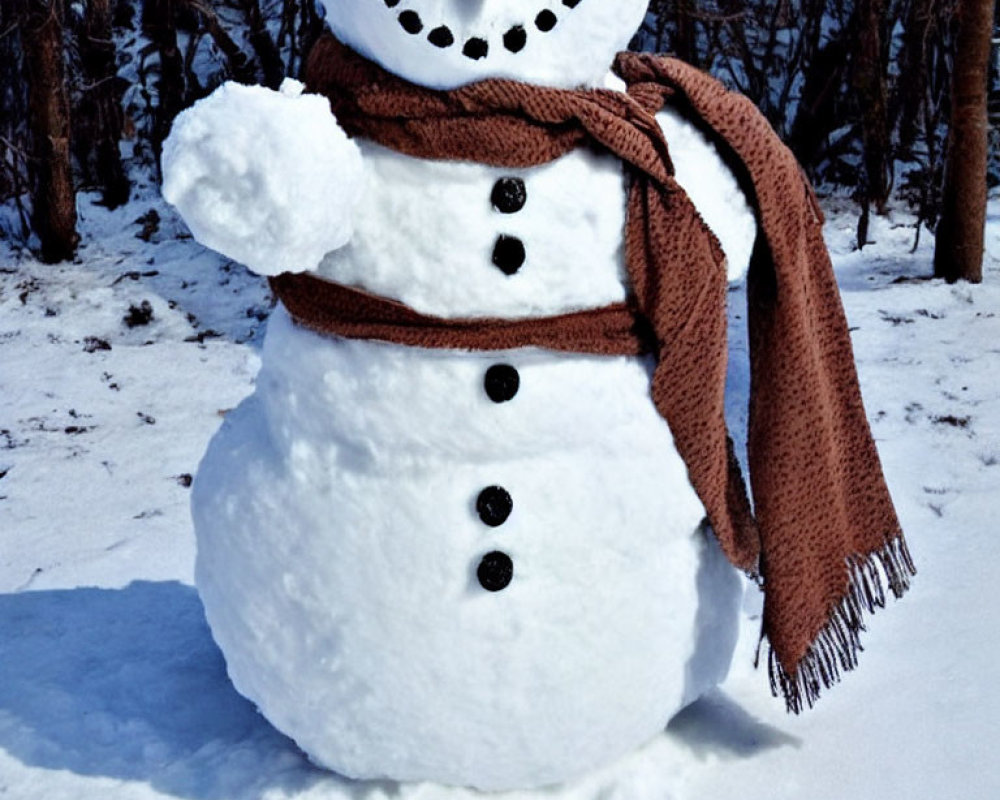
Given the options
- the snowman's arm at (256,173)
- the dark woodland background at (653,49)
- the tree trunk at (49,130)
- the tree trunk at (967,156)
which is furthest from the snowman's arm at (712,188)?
the tree trunk at (49,130)

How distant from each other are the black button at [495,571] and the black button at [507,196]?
43cm

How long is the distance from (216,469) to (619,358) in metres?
0.60

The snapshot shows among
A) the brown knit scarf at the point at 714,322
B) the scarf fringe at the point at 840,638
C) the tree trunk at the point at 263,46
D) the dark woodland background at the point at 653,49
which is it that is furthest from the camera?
the tree trunk at the point at 263,46

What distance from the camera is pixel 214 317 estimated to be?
15.1 ft

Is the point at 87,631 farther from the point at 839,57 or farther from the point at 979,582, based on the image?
the point at 839,57

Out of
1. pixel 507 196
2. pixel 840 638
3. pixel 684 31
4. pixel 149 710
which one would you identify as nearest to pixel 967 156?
pixel 684 31

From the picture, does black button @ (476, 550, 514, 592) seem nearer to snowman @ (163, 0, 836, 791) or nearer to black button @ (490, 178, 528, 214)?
snowman @ (163, 0, 836, 791)

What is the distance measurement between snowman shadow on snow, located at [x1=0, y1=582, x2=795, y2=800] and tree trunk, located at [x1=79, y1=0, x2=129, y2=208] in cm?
340

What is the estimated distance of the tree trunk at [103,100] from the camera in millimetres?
5398

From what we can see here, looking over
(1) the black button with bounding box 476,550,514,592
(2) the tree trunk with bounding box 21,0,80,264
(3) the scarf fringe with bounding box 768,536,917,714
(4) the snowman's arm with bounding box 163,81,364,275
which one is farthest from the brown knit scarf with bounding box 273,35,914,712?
(2) the tree trunk with bounding box 21,0,80,264

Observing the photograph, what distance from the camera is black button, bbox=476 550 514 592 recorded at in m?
1.58

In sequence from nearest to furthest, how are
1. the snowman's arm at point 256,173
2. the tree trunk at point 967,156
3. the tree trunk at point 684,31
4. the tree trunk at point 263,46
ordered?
the snowman's arm at point 256,173 < the tree trunk at point 967,156 < the tree trunk at point 684,31 < the tree trunk at point 263,46

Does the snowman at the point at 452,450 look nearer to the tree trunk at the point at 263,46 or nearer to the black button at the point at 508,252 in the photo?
the black button at the point at 508,252

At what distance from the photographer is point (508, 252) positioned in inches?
60.0
